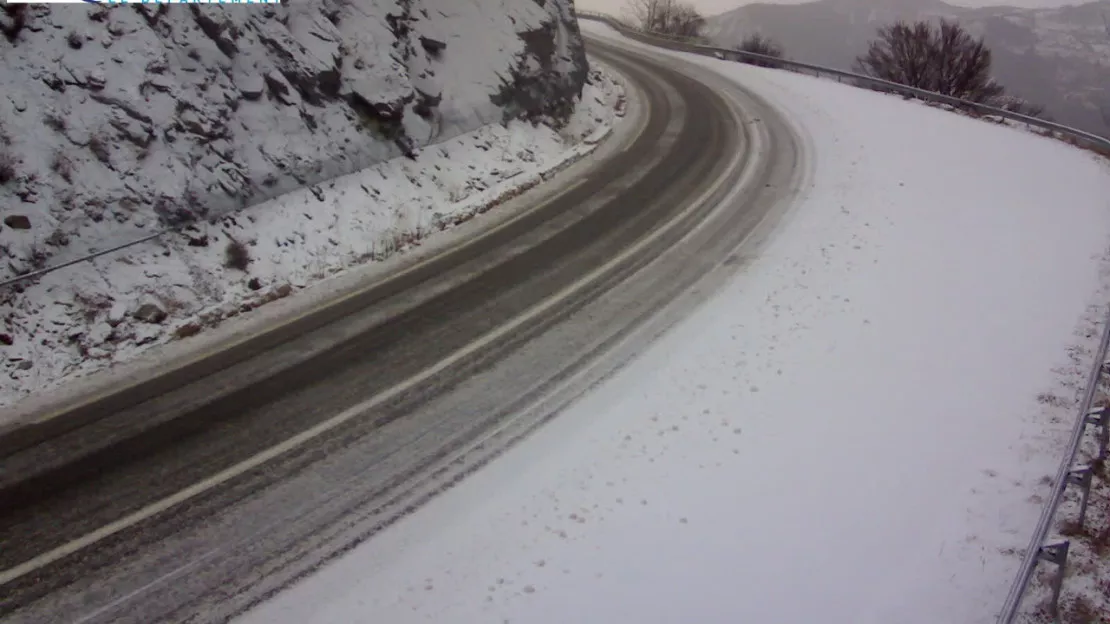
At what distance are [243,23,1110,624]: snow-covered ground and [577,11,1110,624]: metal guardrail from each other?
570mm

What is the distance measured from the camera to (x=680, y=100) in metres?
25.1

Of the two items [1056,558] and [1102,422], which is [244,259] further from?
[1102,422]

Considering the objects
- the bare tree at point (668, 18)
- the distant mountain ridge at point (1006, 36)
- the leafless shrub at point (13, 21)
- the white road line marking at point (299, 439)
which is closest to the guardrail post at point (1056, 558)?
the white road line marking at point (299, 439)

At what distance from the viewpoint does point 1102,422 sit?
8164mm

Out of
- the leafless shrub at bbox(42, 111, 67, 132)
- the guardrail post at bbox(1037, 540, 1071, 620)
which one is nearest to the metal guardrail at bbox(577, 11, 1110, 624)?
the guardrail post at bbox(1037, 540, 1071, 620)

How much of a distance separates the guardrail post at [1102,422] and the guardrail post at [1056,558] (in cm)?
220

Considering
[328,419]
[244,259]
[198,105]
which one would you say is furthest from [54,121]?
[328,419]

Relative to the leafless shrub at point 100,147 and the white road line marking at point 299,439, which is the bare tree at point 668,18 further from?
the leafless shrub at point 100,147

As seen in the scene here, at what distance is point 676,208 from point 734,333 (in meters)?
5.39

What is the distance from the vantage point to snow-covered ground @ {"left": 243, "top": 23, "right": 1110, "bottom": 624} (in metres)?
7.23

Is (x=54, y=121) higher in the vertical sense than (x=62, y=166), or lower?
higher

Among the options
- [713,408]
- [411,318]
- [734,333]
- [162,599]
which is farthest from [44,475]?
[734,333]

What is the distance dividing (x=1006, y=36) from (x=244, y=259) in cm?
12731

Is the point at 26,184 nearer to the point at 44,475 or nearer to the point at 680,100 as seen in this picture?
the point at 44,475
